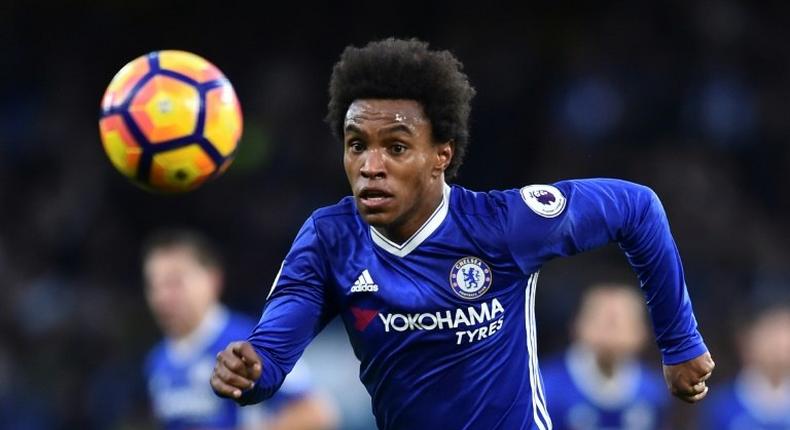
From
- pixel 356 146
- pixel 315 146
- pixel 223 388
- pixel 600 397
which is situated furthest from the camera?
pixel 315 146

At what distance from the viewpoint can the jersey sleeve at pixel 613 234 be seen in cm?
460

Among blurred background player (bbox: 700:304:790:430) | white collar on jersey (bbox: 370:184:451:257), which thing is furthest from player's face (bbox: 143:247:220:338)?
blurred background player (bbox: 700:304:790:430)

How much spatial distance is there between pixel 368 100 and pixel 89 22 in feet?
33.2

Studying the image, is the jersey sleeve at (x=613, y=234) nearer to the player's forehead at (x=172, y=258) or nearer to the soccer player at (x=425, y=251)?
the soccer player at (x=425, y=251)

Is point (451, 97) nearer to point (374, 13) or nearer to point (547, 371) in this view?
point (547, 371)

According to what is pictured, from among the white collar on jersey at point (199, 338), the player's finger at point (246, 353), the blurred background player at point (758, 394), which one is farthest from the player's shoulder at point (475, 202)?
the blurred background player at point (758, 394)

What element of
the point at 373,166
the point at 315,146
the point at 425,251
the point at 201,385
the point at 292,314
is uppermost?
the point at 373,166

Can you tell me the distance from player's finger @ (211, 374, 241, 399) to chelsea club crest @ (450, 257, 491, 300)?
2.84ft

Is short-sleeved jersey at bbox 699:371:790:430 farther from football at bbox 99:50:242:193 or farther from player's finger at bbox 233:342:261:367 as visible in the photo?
player's finger at bbox 233:342:261:367

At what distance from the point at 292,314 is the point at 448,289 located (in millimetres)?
521

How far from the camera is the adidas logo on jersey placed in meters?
4.57

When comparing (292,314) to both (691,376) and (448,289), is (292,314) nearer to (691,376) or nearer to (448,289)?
(448,289)

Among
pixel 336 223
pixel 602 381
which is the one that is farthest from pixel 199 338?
pixel 336 223

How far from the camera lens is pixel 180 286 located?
25.7 feet
